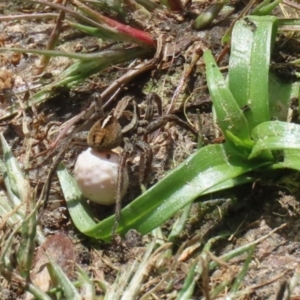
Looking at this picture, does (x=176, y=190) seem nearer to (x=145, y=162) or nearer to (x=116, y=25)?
(x=145, y=162)

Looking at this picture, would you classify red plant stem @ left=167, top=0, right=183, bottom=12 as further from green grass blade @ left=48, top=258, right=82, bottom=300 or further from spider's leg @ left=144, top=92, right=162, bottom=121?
green grass blade @ left=48, top=258, right=82, bottom=300

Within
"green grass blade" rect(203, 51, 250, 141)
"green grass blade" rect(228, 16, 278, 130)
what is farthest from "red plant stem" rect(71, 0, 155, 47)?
"green grass blade" rect(203, 51, 250, 141)

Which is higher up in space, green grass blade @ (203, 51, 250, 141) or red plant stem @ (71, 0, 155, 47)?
red plant stem @ (71, 0, 155, 47)

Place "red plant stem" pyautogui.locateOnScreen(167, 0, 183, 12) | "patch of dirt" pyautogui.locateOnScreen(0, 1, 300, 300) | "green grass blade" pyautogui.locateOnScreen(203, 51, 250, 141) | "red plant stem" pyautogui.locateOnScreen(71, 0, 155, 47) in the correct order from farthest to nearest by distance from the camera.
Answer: "red plant stem" pyautogui.locateOnScreen(167, 0, 183, 12) < "red plant stem" pyautogui.locateOnScreen(71, 0, 155, 47) < "green grass blade" pyautogui.locateOnScreen(203, 51, 250, 141) < "patch of dirt" pyautogui.locateOnScreen(0, 1, 300, 300)

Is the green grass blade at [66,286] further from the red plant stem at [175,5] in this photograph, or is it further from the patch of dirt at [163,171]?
the red plant stem at [175,5]

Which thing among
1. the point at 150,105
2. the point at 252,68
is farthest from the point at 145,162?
the point at 252,68
